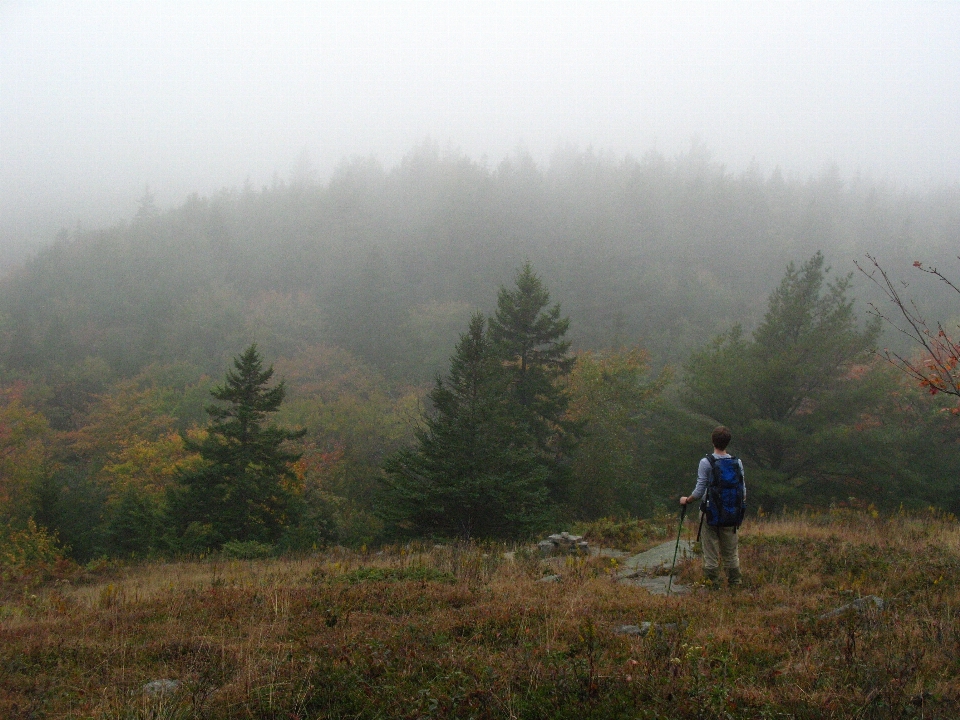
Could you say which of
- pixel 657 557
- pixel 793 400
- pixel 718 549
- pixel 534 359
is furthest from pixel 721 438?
pixel 793 400

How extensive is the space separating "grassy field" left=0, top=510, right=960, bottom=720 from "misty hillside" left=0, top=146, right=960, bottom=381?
47.6 metres

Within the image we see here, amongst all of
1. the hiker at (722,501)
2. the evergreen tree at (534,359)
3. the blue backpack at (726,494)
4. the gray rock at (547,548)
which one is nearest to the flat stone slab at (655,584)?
the hiker at (722,501)

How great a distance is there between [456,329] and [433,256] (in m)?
20.1

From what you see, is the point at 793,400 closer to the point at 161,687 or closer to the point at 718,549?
the point at 718,549

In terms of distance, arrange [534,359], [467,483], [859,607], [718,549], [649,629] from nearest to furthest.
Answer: [649,629]
[859,607]
[718,549]
[467,483]
[534,359]

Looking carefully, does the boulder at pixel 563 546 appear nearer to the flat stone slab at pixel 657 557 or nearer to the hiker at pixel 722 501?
the flat stone slab at pixel 657 557

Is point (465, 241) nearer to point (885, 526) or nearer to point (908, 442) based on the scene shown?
point (908, 442)

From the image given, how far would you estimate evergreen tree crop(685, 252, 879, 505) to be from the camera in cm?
1911

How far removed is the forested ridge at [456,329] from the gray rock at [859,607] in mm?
10683

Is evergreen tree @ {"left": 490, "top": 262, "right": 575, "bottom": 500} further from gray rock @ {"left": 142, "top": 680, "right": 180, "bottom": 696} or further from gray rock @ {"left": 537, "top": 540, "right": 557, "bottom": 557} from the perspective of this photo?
gray rock @ {"left": 142, "top": 680, "right": 180, "bottom": 696}

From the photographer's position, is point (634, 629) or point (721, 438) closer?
point (634, 629)

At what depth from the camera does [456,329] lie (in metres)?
60.0

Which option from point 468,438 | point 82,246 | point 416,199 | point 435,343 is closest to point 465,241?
point 416,199

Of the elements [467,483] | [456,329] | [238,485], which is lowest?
[238,485]
